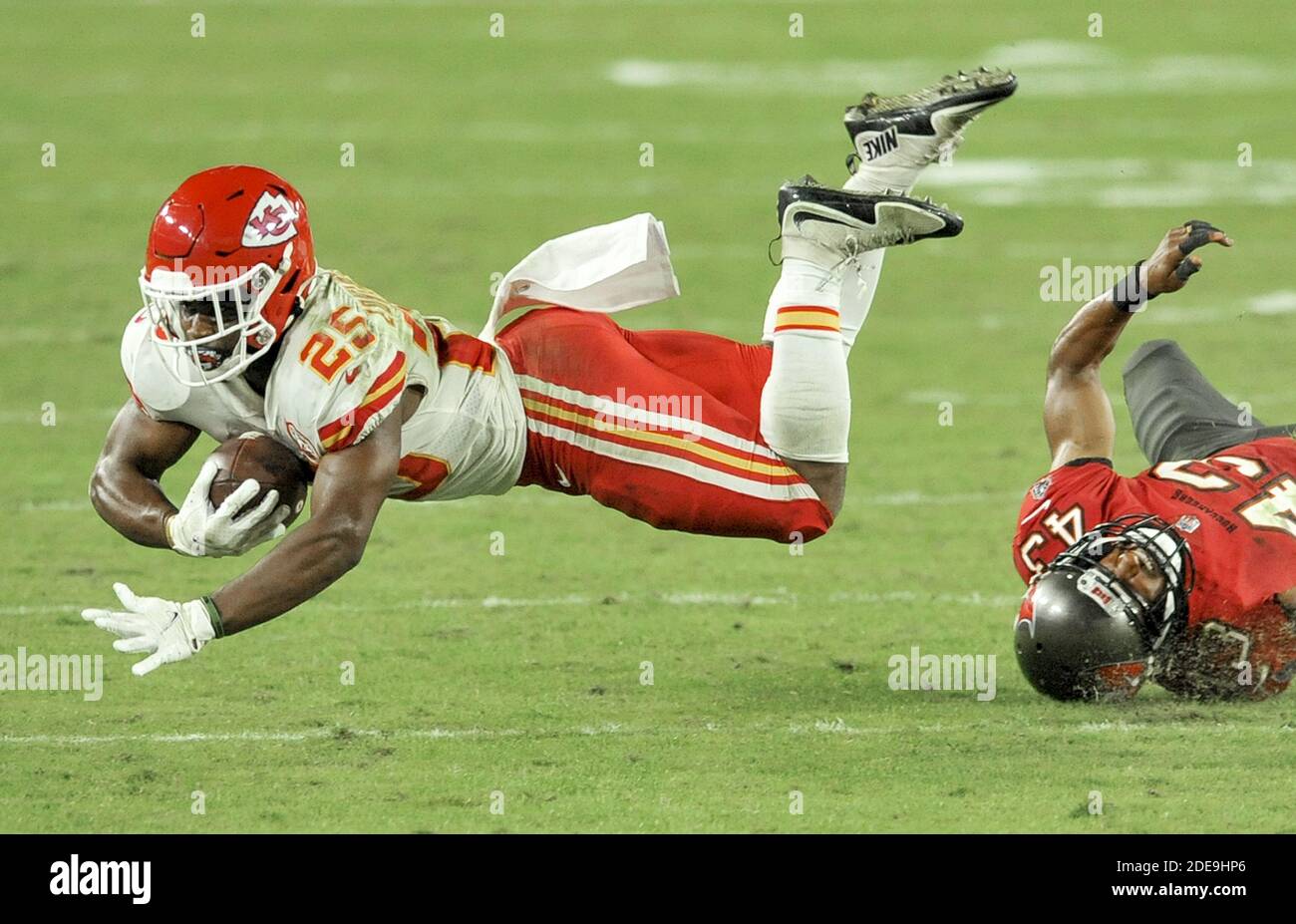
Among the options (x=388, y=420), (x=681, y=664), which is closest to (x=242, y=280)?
(x=388, y=420)

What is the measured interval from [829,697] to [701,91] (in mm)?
11319

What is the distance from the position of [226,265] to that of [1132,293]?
2.57 metres

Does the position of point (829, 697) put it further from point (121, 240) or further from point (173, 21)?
point (173, 21)

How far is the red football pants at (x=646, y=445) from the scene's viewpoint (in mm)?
5621

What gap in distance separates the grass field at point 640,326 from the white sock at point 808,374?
0.76 metres

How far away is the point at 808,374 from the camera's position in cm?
557

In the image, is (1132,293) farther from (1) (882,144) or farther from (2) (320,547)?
(2) (320,547)

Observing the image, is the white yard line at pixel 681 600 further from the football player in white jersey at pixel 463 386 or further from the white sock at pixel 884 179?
the white sock at pixel 884 179

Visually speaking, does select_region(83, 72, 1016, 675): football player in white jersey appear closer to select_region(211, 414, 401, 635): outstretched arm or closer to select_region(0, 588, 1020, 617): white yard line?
select_region(211, 414, 401, 635): outstretched arm

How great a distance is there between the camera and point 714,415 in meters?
5.71

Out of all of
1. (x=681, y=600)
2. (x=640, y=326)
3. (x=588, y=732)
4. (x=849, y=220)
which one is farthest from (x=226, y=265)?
(x=640, y=326)

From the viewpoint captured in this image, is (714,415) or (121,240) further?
(121,240)

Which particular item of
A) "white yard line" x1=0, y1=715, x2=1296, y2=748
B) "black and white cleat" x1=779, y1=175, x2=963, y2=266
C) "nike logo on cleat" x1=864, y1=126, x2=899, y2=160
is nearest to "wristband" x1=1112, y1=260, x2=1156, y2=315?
"black and white cleat" x1=779, y1=175, x2=963, y2=266

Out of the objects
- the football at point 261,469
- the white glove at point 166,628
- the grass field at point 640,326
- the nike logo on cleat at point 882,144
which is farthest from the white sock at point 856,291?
the white glove at point 166,628
